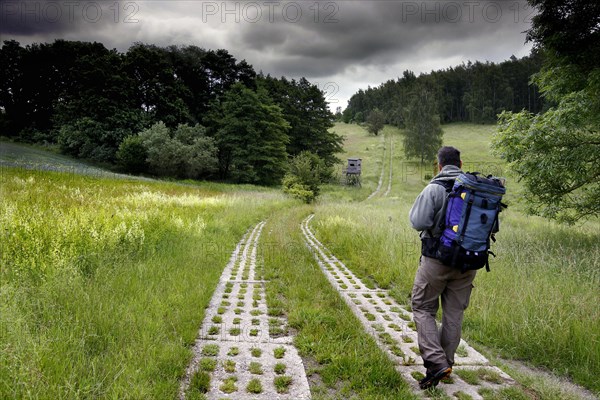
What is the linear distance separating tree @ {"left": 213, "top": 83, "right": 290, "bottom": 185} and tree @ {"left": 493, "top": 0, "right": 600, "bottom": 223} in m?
33.8

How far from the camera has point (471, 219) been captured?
331 centimetres

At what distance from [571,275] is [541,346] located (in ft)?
9.91

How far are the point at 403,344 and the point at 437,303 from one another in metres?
1.12

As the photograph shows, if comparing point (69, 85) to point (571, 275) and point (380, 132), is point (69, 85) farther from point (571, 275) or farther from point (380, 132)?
point (380, 132)

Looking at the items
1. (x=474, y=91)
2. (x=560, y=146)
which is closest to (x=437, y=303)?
(x=560, y=146)

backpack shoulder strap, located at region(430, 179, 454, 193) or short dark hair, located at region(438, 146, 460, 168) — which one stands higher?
short dark hair, located at region(438, 146, 460, 168)

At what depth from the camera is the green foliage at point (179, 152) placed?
35.9m

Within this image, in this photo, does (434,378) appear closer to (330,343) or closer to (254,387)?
(330,343)

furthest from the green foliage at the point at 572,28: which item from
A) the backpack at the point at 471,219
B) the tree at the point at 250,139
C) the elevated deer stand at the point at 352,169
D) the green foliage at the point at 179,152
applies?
the elevated deer stand at the point at 352,169

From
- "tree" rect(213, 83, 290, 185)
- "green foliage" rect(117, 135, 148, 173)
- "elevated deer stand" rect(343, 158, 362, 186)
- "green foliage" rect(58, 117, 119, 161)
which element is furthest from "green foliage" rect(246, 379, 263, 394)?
"elevated deer stand" rect(343, 158, 362, 186)

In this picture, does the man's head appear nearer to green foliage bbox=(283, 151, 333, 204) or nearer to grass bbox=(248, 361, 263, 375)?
grass bbox=(248, 361, 263, 375)

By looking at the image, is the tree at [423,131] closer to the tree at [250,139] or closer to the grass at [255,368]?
the tree at [250,139]

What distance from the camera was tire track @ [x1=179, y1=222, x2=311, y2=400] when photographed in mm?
A: 3238

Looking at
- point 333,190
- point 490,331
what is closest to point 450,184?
point 490,331
